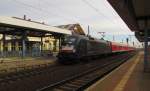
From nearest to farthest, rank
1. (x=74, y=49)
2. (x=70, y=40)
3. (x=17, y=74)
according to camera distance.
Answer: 1. (x=17, y=74)
2. (x=74, y=49)
3. (x=70, y=40)

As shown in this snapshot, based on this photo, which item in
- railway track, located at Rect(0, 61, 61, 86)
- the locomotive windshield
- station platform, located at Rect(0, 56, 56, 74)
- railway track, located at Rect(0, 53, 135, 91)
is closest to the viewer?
railway track, located at Rect(0, 53, 135, 91)

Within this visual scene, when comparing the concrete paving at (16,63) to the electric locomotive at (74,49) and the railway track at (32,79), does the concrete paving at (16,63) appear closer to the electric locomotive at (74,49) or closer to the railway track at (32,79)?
the electric locomotive at (74,49)

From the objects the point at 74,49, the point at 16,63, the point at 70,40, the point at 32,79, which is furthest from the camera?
the point at 70,40

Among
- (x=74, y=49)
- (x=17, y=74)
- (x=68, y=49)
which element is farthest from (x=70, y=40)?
(x=17, y=74)

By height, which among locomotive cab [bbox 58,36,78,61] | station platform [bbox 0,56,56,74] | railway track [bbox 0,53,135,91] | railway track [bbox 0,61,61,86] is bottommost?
railway track [bbox 0,53,135,91]

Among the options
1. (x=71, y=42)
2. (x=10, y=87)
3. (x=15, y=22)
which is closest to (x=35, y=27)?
(x=15, y=22)

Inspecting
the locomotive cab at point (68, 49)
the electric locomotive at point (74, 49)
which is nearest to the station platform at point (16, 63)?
the locomotive cab at point (68, 49)

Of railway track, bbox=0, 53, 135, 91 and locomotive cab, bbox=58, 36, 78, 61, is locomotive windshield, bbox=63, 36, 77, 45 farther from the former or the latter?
railway track, bbox=0, 53, 135, 91

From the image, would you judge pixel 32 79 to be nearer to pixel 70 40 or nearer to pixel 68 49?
pixel 68 49

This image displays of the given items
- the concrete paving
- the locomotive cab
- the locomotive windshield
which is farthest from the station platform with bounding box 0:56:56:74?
the locomotive windshield

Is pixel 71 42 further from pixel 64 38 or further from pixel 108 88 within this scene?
pixel 108 88

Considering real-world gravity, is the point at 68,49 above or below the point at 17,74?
above

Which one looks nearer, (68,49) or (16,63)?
(16,63)

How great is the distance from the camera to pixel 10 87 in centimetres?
1496
